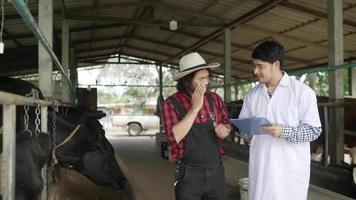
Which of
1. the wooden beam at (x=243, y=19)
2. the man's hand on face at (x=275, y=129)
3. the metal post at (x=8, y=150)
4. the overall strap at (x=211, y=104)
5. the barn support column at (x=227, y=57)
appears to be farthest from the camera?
the barn support column at (x=227, y=57)

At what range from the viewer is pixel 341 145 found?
4801 mm

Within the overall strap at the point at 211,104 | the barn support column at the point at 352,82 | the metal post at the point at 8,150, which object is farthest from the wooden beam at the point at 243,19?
the metal post at the point at 8,150

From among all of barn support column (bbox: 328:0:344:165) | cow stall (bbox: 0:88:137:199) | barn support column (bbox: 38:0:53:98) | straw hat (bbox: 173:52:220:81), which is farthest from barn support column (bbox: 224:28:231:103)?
straw hat (bbox: 173:52:220:81)

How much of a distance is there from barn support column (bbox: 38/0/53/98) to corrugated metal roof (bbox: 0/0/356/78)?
396 cm

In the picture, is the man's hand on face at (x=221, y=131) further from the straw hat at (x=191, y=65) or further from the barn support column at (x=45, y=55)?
the barn support column at (x=45, y=55)

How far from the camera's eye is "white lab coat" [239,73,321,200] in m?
2.13

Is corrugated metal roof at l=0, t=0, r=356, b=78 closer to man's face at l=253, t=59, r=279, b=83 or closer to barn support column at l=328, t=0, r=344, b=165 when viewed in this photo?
barn support column at l=328, t=0, r=344, b=165

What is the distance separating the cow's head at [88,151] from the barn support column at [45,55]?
0.92 ft

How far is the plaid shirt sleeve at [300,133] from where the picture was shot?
2.07 metres

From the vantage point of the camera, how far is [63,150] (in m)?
3.19

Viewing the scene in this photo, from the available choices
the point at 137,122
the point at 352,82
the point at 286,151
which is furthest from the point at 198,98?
the point at 137,122

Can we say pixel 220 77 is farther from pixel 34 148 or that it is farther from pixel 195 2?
pixel 34 148

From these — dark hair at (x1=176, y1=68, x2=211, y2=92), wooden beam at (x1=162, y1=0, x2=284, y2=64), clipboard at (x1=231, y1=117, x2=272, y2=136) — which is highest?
wooden beam at (x1=162, y1=0, x2=284, y2=64)

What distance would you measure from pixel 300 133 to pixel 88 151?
77.5 inches
